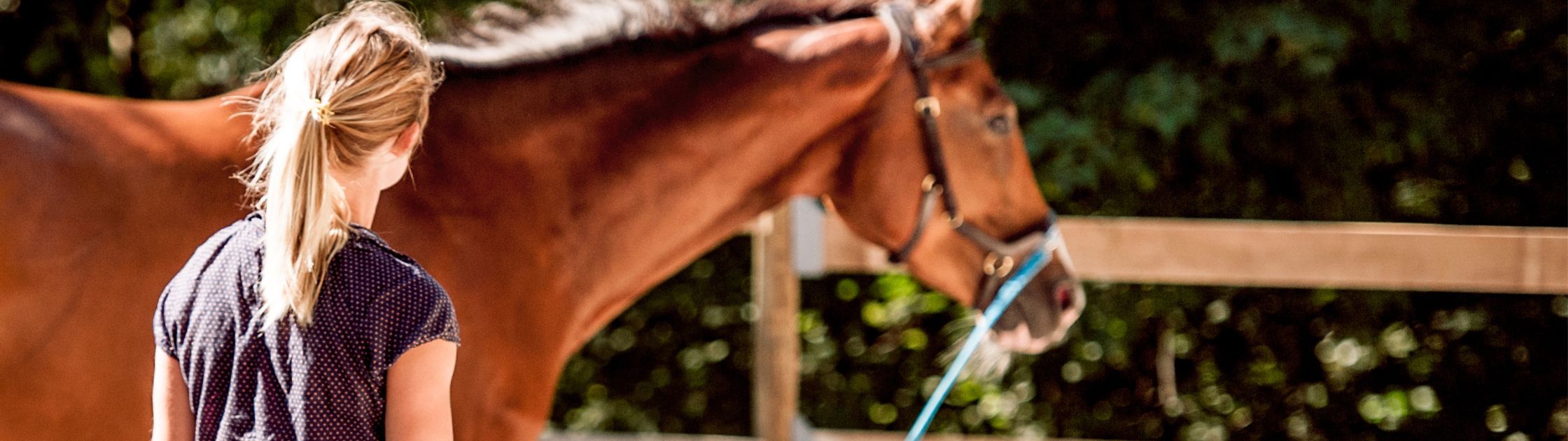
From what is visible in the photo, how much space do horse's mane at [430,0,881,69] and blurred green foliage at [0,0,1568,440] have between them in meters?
1.92

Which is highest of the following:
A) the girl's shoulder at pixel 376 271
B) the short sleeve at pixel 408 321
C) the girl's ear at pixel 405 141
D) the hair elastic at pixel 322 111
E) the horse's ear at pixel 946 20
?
the hair elastic at pixel 322 111

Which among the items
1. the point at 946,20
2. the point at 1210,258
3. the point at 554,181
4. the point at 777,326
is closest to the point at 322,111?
the point at 554,181

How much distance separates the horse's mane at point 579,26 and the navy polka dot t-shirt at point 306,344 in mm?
1012

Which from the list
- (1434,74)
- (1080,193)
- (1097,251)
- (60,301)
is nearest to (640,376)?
(1080,193)

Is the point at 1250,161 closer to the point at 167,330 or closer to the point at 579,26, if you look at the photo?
the point at 579,26

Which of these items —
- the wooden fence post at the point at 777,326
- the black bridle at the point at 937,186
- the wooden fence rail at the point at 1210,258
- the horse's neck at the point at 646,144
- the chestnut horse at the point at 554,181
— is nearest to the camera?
the chestnut horse at the point at 554,181

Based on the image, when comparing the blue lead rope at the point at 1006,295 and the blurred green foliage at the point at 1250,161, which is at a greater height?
the blue lead rope at the point at 1006,295

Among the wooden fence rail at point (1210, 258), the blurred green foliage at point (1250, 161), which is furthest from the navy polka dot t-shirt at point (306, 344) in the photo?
the blurred green foliage at point (1250, 161)

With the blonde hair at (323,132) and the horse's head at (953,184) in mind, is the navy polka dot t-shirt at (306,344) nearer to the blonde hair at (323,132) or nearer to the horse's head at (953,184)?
the blonde hair at (323,132)

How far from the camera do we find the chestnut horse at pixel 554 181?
1.62m

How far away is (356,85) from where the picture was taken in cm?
112

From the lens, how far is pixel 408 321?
3.67 feet

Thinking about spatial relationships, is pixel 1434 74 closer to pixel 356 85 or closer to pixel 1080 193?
pixel 1080 193

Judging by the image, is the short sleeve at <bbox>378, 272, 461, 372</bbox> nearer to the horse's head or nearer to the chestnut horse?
the chestnut horse
